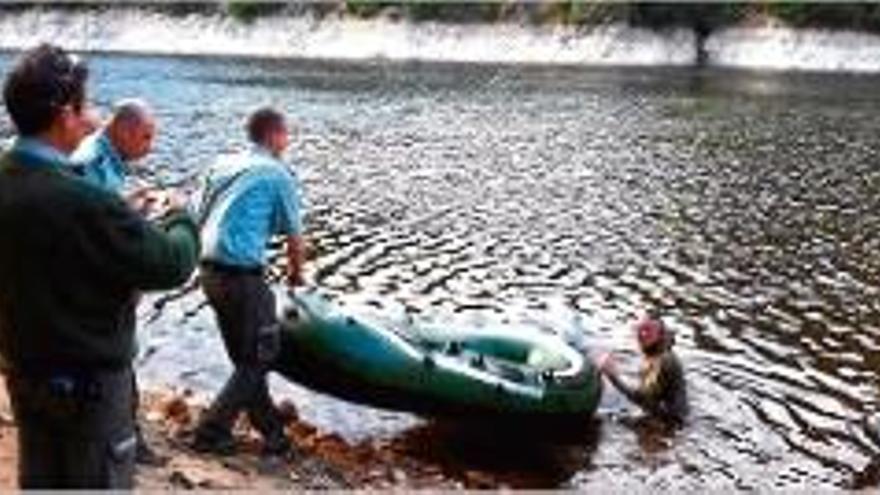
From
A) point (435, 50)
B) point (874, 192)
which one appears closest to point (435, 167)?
point (874, 192)

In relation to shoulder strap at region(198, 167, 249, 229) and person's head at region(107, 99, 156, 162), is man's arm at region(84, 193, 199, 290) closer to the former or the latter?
person's head at region(107, 99, 156, 162)

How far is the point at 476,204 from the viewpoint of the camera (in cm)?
3478

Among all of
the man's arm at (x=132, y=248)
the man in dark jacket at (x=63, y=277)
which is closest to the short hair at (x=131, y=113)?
the man in dark jacket at (x=63, y=277)

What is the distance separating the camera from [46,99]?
681cm

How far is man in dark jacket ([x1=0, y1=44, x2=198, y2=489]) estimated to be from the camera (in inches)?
266

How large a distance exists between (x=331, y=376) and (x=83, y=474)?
733 cm

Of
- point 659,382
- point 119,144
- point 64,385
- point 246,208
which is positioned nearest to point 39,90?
point 64,385

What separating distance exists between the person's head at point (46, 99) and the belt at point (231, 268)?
5229 millimetres

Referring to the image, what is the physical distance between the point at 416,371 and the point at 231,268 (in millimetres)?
3047

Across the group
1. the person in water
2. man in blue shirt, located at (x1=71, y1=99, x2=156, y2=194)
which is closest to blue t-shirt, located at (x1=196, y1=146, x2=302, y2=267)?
man in blue shirt, located at (x1=71, y1=99, x2=156, y2=194)

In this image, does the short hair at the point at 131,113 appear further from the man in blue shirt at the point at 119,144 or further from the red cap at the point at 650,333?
the red cap at the point at 650,333

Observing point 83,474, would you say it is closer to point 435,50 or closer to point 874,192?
point 874,192

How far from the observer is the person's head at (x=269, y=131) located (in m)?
12.2

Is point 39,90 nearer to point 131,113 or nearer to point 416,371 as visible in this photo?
point 131,113
